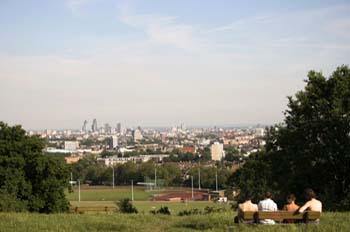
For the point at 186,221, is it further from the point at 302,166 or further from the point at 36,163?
the point at 36,163

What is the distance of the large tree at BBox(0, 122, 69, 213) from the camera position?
30203mm

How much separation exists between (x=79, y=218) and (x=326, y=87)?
49.5ft

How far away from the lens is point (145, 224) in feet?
44.5

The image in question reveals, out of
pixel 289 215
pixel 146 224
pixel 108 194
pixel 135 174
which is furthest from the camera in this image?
pixel 135 174

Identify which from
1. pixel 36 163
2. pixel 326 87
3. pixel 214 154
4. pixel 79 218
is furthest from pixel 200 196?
pixel 214 154

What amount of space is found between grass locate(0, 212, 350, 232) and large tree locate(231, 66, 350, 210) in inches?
345

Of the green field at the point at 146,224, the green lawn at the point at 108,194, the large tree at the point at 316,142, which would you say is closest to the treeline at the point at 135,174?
the green lawn at the point at 108,194

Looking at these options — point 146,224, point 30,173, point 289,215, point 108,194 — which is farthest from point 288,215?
point 108,194

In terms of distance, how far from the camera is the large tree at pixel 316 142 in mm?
23266

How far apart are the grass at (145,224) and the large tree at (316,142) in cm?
876

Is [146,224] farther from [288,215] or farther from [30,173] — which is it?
[30,173]

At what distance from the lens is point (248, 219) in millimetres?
11656

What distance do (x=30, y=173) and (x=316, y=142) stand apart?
55.1 ft

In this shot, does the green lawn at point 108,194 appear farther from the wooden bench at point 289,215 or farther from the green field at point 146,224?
the wooden bench at point 289,215
